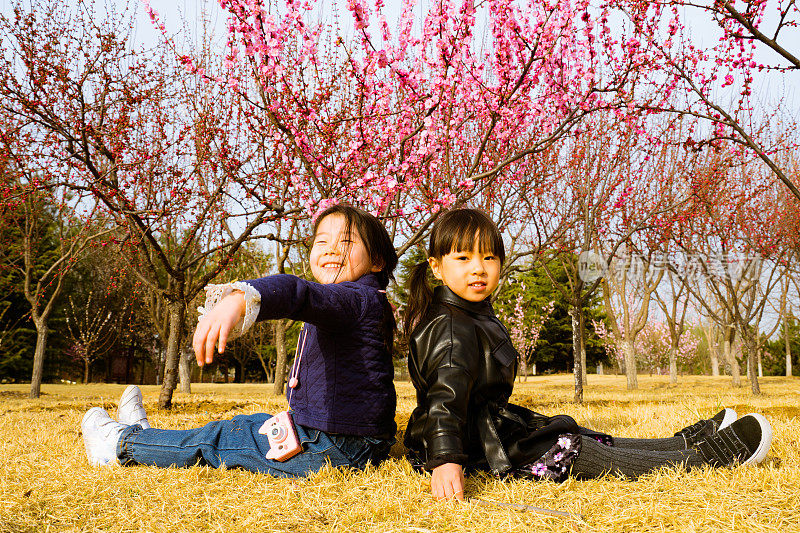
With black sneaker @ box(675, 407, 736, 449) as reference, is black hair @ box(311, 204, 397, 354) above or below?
above

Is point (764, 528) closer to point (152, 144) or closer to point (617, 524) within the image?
point (617, 524)

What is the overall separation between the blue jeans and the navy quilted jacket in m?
0.08

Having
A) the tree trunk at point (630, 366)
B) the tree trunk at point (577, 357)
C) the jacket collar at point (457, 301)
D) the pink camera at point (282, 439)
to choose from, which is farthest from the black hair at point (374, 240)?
the tree trunk at point (630, 366)

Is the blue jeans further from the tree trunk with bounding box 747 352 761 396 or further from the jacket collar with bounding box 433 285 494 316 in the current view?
the tree trunk with bounding box 747 352 761 396

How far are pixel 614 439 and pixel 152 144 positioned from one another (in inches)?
380

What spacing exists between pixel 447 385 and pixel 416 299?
1.74 ft

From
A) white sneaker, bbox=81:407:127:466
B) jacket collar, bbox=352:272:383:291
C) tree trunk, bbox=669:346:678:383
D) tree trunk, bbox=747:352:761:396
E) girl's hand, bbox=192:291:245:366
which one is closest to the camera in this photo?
girl's hand, bbox=192:291:245:366

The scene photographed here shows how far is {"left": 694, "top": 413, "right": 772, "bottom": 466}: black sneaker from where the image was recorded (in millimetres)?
2305

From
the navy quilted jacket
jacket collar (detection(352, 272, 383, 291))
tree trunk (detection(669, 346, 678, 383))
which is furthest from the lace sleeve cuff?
tree trunk (detection(669, 346, 678, 383))

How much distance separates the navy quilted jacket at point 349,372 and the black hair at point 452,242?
0.61ft

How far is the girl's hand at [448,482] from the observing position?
1.93m

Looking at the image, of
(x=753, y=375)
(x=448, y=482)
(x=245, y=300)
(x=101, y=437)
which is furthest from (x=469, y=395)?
(x=753, y=375)

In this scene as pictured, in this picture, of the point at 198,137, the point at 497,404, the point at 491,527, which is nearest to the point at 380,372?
the point at 497,404

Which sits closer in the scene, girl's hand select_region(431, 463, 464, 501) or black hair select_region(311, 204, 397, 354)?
girl's hand select_region(431, 463, 464, 501)
